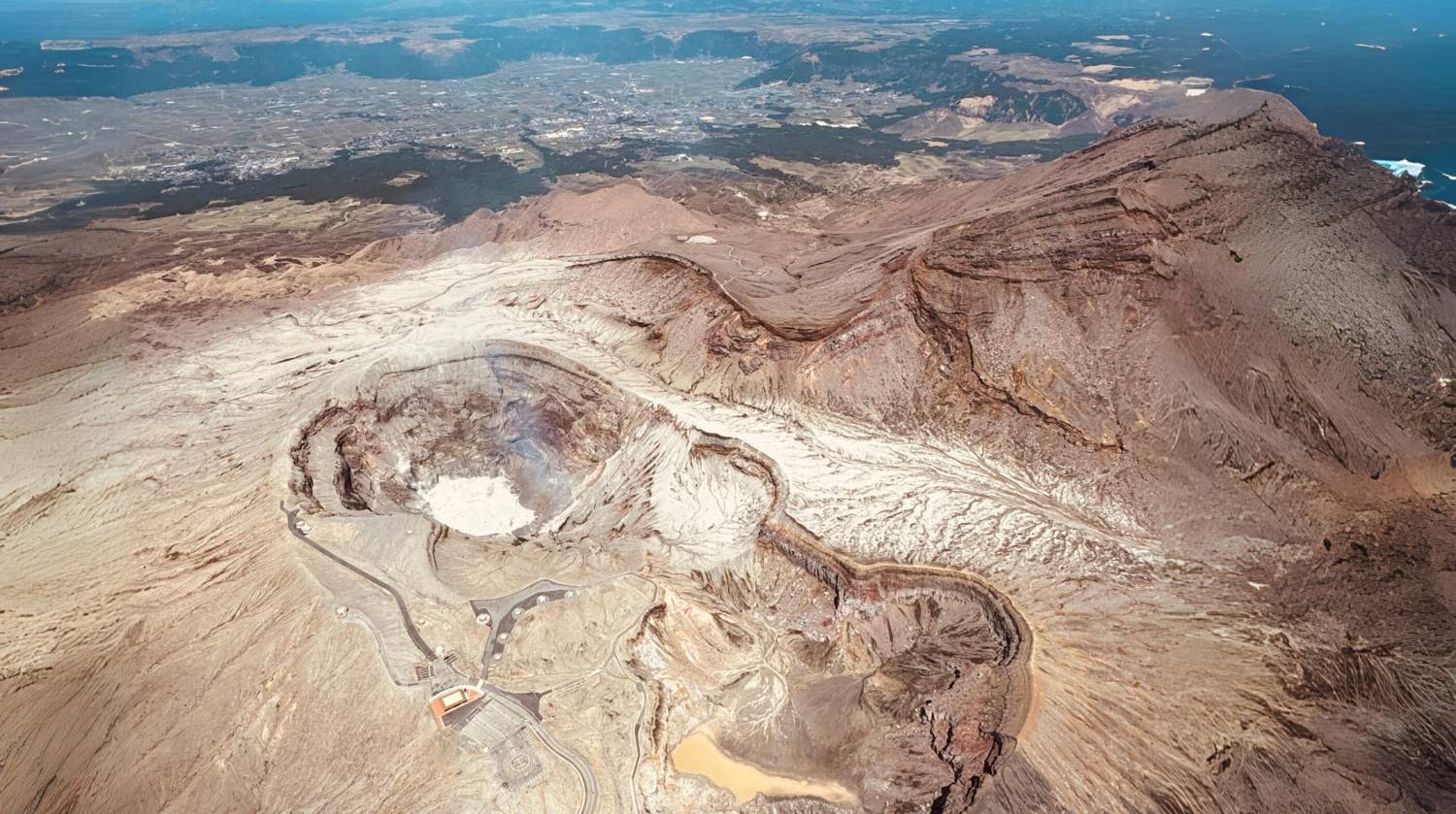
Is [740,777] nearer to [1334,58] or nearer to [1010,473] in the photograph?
[1010,473]

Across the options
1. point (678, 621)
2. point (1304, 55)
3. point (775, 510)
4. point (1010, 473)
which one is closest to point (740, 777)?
point (678, 621)

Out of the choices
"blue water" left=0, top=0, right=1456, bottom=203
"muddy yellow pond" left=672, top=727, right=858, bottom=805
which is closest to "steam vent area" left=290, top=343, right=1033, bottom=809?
"muddy yellow pond" left=672, top=727, right=858, bottom=805

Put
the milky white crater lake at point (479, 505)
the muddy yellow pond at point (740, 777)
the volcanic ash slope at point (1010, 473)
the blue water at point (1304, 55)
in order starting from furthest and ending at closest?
the blue water at point (1304, 55), the milky white crater lake at point (479, 505), the muddy yellow pond at point (740, 777), the volcanic ash slope at point (1010, 473)

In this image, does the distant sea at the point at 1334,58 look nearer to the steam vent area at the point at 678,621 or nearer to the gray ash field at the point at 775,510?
the gray ash field at the point at 775,510

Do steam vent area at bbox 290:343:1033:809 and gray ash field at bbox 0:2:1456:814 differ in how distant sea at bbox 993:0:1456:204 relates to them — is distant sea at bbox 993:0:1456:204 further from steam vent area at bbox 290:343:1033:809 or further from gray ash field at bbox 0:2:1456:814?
steam vent area at bbox 290:343:1033:809

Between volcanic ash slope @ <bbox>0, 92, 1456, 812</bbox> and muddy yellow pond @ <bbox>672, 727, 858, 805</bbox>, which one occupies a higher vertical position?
volcanic ash slope @ <bbox>0, 92, 1456, 812</bbox>

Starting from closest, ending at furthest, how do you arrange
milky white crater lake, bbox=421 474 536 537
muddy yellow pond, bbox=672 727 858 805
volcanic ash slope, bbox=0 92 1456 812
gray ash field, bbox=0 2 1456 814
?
1. volcanic ash slope, bbox=0 92 1456 812
2. gray ash field, bbox=0 2 1456 814
3. muddy yellow pond, bbox=672 727 858 805
4. milky white crater lake, bbox=421 474 536 537

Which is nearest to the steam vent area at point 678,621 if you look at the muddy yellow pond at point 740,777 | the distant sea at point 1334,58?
the muddy yellow pond at point 740,777
